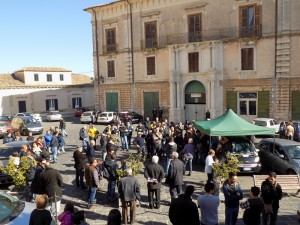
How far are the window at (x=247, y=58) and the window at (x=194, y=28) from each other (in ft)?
13.7

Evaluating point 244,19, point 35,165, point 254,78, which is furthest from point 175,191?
point 244,19

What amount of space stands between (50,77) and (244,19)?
30.0m

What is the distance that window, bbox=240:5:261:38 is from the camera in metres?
24.3

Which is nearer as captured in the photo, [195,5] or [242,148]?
[242,148]

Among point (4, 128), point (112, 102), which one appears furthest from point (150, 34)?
point (4, 128)

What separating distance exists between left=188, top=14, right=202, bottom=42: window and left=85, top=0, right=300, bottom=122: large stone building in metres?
0.09

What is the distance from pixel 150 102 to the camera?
3088 cm

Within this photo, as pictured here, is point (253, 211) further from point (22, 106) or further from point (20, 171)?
point (22, 106)

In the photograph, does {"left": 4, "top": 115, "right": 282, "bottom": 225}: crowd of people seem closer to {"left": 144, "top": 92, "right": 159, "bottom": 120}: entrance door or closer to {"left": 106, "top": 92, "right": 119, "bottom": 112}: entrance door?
{"left": 144, "top": 92, "right": 159, "bottom": 120}: entrance door

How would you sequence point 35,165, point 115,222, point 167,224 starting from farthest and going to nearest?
point 35,165
point 167,224
point 115,222

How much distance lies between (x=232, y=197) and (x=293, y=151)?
6093mm

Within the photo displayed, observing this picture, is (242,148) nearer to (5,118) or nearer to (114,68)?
(114,68)

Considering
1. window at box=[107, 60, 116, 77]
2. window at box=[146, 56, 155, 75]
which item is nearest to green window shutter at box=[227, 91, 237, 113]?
window at box=[146, 56, 155, 75]

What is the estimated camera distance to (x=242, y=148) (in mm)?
12883
